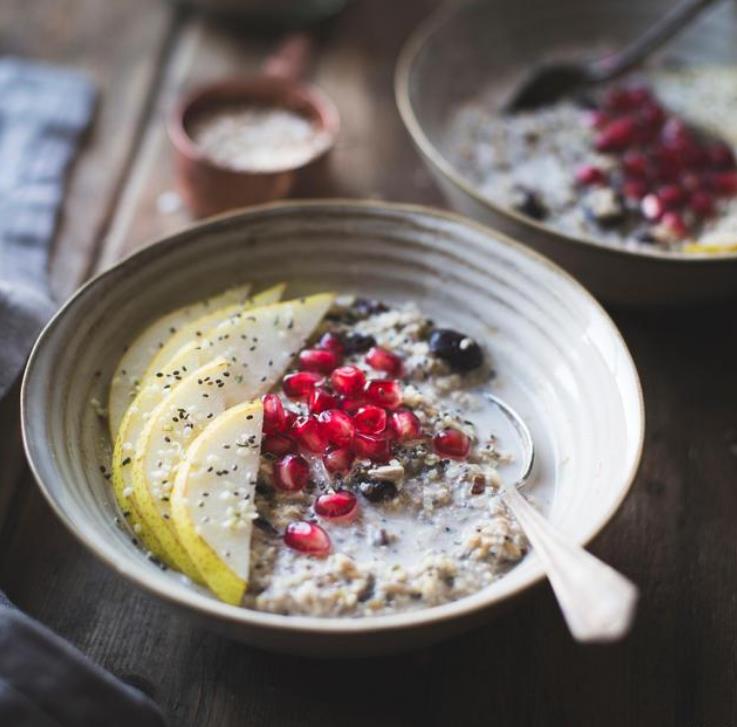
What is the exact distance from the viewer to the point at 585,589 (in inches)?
49.7

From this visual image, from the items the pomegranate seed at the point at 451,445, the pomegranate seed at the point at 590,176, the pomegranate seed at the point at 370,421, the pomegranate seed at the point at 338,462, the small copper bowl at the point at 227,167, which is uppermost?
the pomegranate seed at the point at 590,176

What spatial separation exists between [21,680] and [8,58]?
210 cm

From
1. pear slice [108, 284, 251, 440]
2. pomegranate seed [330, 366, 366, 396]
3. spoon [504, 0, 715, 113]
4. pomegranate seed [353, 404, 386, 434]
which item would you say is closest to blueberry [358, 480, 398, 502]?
pomegranate seed [353, 404, 386, 434]

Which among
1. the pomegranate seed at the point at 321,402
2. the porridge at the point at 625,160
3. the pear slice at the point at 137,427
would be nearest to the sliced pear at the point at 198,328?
the pear slice at the point at 137,427

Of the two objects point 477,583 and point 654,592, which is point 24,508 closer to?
point 477,583

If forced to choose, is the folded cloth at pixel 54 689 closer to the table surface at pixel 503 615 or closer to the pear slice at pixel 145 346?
the table surface at pixel 503 615

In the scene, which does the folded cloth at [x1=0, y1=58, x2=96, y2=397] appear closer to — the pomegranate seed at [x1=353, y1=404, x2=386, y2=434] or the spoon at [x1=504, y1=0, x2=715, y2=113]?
the pomegranate seed at [x1=353, y1=404, x2=386, y2=434]

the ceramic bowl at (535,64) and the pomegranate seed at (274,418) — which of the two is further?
the ceramic bowl at (535,64)

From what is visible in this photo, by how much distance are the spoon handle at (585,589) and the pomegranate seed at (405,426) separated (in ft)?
1.12

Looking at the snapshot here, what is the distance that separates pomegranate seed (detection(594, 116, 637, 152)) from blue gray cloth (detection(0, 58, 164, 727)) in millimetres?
1364

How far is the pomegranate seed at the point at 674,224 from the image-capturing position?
2.27 meters

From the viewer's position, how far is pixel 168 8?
3.13m

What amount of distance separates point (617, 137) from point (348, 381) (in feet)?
3.80

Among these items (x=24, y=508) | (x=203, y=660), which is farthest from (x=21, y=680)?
(x=24, y=508)
